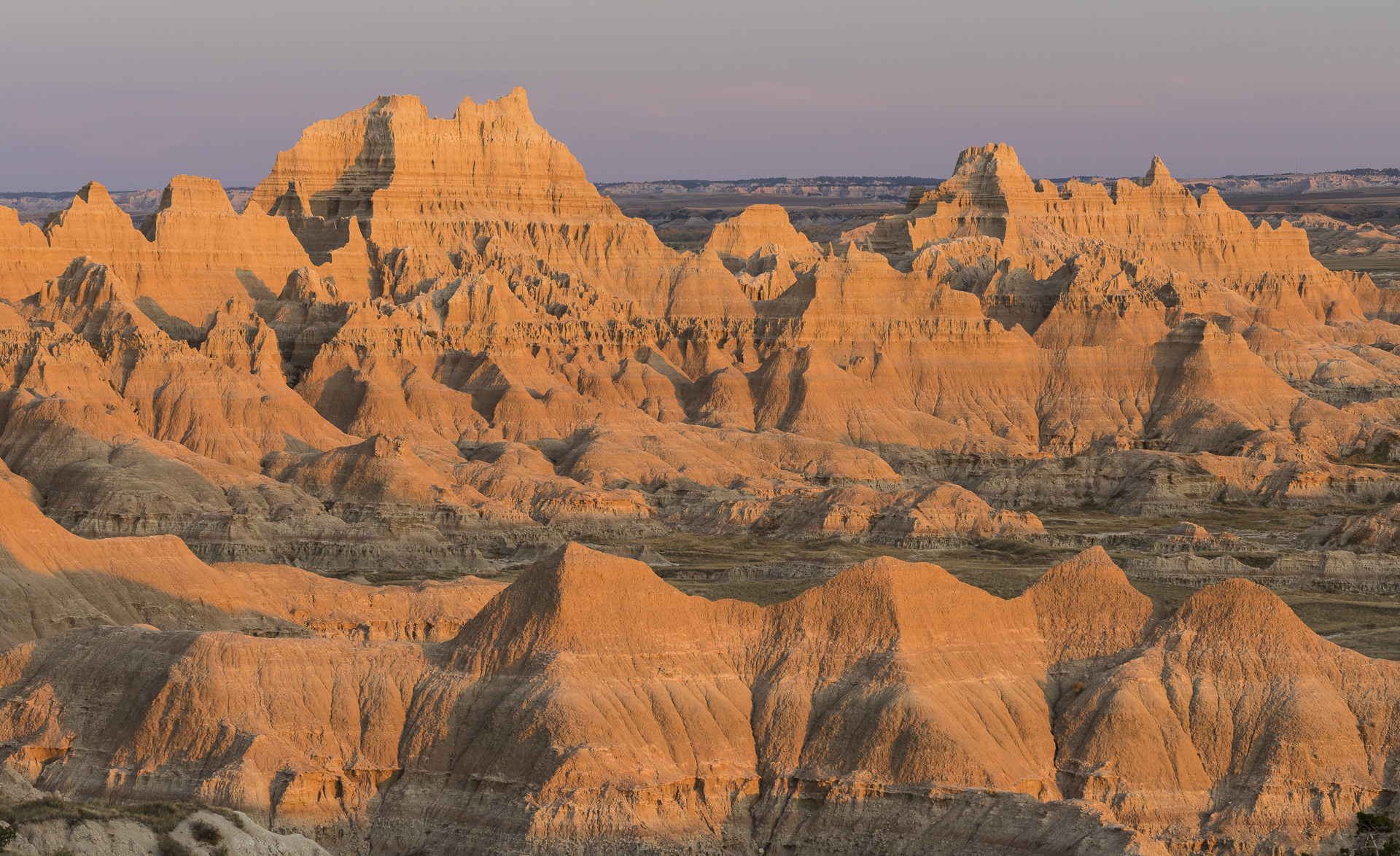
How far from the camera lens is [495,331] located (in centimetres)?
17750

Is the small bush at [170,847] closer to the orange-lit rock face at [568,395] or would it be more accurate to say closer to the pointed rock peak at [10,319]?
the orange-lit rock face at [568,395]

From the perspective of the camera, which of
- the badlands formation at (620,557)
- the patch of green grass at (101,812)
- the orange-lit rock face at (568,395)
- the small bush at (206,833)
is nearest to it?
the patch of green grass at (101,812)

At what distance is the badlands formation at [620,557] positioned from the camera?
6266cm

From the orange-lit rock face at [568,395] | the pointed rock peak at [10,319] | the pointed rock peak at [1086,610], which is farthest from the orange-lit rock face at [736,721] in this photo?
the pointed rock peak at [10,319]

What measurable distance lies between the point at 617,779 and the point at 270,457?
88.2 metres

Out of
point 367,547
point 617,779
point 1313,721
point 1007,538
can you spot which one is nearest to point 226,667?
point 617,779

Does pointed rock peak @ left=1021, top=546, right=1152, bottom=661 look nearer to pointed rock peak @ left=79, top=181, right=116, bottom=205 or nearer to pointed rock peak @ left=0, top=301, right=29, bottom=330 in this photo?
pointed rock peak @ left=0, top=301, right=29, bottom=330

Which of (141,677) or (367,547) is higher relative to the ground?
(141,677)

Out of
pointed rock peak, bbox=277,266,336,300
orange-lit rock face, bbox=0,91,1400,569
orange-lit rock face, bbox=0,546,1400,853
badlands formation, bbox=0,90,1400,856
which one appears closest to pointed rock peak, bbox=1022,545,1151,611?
badlands formation, bbox=0,90,1400,856

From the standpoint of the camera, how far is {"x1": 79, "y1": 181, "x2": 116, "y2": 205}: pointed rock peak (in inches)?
7283

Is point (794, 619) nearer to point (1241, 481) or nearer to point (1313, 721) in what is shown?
point (1313, 721)

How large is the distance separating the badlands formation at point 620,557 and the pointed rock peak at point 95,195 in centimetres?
58

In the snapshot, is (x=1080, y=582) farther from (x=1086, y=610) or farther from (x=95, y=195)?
(x=95, y=195)

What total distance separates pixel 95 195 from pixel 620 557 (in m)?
123
